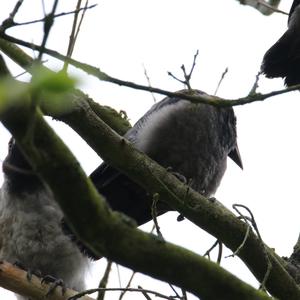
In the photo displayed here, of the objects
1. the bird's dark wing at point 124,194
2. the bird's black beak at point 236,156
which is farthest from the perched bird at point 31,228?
the bird's black beak at point 236,156

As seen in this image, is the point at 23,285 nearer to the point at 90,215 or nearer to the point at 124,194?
the point at 124,194

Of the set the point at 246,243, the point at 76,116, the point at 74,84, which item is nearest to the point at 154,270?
the point at 74,84

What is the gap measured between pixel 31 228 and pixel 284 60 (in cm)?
213

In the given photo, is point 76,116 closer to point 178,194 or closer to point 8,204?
point 178,194

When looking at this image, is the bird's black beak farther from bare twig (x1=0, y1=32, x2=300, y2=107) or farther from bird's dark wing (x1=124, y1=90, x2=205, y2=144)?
bare twig (x1=0, y1=32, x2=300, y2=107)

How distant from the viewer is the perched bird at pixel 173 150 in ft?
14.9

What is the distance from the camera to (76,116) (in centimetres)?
358

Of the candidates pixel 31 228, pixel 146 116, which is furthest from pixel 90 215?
pixel 31 228

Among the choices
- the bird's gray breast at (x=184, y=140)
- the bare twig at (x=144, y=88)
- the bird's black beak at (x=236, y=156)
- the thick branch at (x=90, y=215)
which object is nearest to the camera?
the thick branch at (x=90, y=215)

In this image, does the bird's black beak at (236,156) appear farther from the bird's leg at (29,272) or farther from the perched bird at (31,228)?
the bird's leg at (29,272)

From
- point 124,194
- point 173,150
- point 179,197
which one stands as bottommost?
point 179,197

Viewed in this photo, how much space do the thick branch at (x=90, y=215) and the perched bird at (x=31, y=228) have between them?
2924mm

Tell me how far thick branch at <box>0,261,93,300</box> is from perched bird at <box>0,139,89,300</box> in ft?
2.70

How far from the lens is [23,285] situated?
4.11 meters
